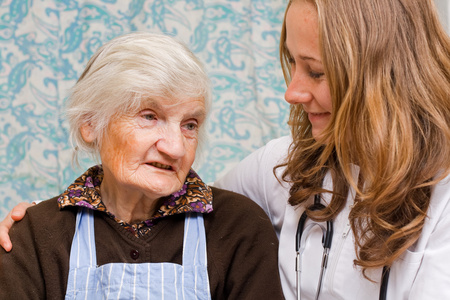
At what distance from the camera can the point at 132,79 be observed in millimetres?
1383

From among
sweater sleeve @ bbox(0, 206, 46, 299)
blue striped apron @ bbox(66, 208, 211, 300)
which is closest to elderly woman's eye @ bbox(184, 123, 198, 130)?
blue striped apron @ bbox(66, 208, 211, 300)

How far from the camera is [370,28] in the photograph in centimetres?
126

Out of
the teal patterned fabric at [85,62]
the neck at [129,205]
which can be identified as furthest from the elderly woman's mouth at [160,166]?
the teal patterned fabric at [85,62]

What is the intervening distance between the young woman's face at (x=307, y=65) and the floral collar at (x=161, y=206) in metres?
0.37

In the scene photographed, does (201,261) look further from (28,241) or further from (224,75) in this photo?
(224,75)

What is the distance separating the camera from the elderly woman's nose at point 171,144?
1.40 meters

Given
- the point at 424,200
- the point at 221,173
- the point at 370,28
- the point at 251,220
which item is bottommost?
the point at 221,173

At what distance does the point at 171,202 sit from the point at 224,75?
1.07m

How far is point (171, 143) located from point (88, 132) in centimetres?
25

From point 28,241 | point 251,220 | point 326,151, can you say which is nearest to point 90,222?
point 28,241

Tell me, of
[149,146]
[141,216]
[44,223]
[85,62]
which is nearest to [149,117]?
[149,146]

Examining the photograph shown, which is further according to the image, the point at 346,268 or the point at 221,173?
the point at 221,173

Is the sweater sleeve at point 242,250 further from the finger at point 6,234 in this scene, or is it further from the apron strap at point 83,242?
the finger at point 6,234

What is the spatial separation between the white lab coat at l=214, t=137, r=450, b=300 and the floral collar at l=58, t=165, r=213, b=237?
245mm
